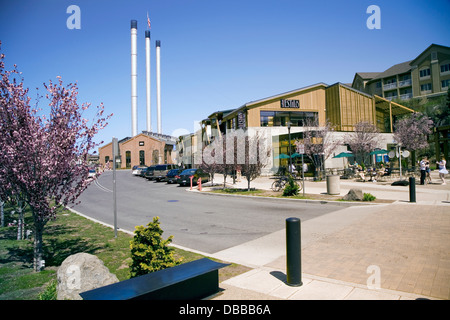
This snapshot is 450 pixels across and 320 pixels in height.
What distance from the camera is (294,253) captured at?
446 centimetres

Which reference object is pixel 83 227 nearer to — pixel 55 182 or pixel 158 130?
pixel 55 182

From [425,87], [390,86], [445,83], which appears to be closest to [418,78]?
[425,87]

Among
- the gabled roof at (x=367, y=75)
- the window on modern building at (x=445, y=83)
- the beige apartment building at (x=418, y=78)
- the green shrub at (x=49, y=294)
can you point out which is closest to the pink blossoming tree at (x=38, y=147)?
the green shrub at (x=49, y=294)

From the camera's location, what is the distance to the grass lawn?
490 centimetres

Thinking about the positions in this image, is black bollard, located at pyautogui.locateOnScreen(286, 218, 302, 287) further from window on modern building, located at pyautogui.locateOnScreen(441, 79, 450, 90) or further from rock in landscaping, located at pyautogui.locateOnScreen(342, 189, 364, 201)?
window on modern building, located at pyautogui.locateOnScreen(441, 79, 450, 90)

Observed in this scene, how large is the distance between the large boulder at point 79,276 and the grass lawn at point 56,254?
693 millimetres

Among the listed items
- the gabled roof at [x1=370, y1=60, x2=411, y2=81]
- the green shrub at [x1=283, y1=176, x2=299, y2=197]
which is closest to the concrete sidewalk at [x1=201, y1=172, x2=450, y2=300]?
the green shrub at [x1=283, y1=176, x2=299, y2=197]

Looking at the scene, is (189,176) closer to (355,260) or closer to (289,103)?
(289,103)

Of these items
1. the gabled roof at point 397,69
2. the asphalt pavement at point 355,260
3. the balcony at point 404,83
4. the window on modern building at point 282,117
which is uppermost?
the gabled roof at point 397,69

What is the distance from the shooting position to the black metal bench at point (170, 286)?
11.0ft

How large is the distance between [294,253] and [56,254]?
5.92 metres

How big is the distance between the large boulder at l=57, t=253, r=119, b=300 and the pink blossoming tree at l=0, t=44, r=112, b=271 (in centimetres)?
188

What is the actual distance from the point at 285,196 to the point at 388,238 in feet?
28.4

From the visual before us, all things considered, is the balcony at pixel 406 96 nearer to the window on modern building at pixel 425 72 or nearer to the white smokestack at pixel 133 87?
the window on modern building at pixel 425 72
